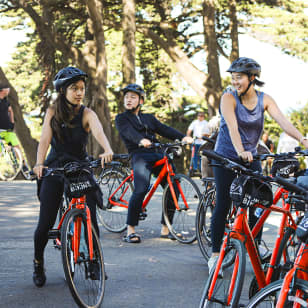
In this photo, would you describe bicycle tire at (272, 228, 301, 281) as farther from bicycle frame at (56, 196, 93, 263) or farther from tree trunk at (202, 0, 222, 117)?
tree trunk at (202, 0, 222, 117)

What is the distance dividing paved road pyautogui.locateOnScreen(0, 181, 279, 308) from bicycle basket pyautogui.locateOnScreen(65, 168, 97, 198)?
33.9 inches

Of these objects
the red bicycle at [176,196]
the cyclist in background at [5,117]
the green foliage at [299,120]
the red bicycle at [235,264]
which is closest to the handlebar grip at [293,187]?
the red bicycle at [235,264]

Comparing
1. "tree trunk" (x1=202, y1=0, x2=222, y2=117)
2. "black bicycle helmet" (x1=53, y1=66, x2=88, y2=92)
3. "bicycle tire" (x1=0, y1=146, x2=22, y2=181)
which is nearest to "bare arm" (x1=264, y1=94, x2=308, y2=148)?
"black bicycle helmet" (x1=53, y1=66, x2=88, y2=92)

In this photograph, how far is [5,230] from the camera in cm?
774

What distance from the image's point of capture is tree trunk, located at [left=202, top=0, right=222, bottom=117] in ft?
70.2

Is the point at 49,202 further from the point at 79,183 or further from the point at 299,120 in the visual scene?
the point at 299,120

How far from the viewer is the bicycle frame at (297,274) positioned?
266 cm

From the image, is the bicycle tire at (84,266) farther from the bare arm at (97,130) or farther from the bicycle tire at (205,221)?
the bicycle tire at (205,221)

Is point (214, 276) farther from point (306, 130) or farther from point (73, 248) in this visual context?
point (306, 130)

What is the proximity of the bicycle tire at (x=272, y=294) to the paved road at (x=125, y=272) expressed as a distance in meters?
1.76

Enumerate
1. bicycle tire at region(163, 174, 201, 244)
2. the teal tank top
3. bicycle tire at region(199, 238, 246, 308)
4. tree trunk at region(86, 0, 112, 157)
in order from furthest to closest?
tree trunk at region(86, 0, 112, 157) < bicycle tire at region(163, 174, 201, 244) < the teal tank top < bicycle tire at region(199, 238, 246, 308)

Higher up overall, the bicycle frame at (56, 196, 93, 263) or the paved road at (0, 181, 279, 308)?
the bicycle frame at (56, 196, 93, 263)

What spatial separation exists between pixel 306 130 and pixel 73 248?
20.4 metres

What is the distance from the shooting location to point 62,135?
4809 mm
